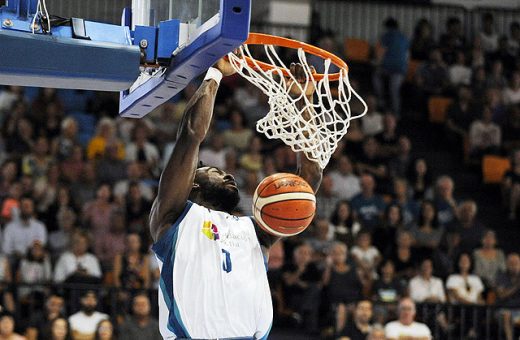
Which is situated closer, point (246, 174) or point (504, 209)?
point (246, 174)

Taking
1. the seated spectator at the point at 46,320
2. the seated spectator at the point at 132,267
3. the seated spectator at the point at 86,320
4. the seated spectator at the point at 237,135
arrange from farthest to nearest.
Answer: the seated spectator at the point at 237,135, the seated spectator at the point at 132,267, the seated spectator at the point at 86,320, the seated spectator at the point at 46,320

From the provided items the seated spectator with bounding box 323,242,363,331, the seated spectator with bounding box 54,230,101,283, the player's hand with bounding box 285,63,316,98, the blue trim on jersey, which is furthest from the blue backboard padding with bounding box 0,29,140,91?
the seated spectator with bounding box 323,242,363,331

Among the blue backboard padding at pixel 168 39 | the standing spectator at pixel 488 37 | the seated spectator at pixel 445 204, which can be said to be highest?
the standing spectator at pixel 488 37

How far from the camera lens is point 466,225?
12.4 m

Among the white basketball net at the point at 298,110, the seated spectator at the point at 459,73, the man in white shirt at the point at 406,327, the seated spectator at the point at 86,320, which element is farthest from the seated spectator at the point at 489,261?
the white basketball net at the point at 298,110

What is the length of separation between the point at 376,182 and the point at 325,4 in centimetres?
446

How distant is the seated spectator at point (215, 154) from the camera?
1227 cm

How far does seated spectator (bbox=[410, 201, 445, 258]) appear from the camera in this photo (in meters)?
11.9

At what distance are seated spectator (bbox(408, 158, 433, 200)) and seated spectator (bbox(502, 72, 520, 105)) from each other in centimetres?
240

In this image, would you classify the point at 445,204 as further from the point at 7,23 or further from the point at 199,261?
the point at 7,23

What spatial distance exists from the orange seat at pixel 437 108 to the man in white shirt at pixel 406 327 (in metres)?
5.73

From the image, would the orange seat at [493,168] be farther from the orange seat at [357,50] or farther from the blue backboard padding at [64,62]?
the blue backboard padding at [64,62]

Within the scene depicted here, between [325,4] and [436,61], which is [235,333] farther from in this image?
[325,4]

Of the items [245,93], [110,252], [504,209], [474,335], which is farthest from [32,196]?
[504,209]
